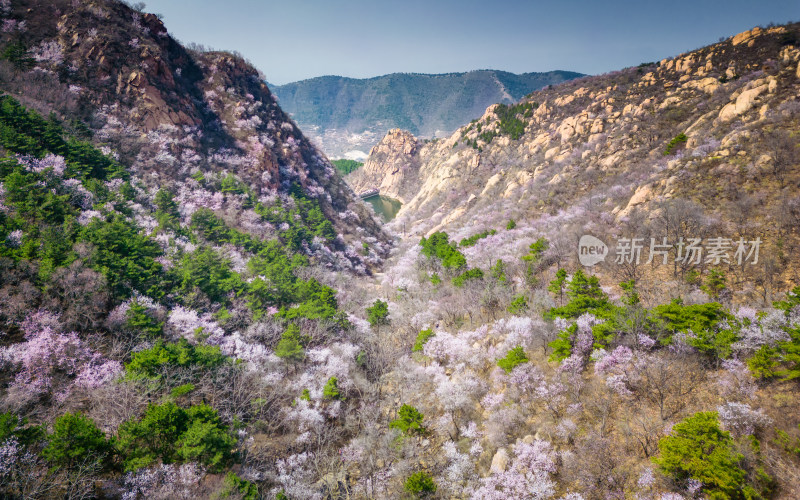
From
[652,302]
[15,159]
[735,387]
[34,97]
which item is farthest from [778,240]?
[34,97]

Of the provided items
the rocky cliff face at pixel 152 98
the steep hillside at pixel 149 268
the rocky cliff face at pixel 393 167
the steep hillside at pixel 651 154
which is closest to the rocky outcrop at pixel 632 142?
the steep hillside at pixel 651 154

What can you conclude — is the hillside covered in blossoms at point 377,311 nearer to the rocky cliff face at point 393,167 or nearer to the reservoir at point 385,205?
the reservoir at point 385,205

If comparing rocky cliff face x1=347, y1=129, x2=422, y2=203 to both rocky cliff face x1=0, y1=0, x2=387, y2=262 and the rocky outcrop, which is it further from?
rocky cliff face x1=0, y1=0, x2=387, y2=262

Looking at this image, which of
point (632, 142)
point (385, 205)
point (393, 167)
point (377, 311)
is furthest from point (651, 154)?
point (393, 167)

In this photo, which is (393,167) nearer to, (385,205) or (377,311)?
(385,205)

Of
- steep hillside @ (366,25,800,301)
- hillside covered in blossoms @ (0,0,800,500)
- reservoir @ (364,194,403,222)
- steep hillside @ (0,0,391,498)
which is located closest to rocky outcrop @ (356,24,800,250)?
steep hillside @ (366,25,800,301)
